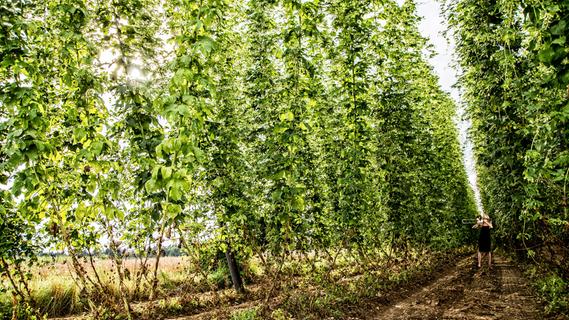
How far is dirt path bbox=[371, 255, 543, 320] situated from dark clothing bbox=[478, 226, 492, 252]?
196cm

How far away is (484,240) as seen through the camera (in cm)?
1295

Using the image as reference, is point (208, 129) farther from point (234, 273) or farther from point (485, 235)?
point (485, 235)

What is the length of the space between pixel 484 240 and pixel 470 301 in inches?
249

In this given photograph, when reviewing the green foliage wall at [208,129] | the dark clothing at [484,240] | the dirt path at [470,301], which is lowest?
the dirt path at [470,301]

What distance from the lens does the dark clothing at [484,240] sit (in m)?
12.7

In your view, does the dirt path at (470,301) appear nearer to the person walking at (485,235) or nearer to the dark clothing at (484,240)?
the person walking at (485,235)

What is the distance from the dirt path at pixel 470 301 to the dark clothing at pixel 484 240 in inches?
77.1

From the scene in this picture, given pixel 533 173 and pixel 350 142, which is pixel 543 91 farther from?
pixel 350 142

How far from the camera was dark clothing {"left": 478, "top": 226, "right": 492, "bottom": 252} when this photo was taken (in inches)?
501

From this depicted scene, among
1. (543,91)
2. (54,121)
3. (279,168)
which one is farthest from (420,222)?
(54,121)

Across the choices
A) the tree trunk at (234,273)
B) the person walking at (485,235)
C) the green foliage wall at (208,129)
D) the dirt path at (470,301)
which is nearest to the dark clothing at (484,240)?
the person walking at (485,235)

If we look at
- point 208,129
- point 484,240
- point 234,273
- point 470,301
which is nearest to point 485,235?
point 484,240

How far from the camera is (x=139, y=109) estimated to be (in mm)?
3949

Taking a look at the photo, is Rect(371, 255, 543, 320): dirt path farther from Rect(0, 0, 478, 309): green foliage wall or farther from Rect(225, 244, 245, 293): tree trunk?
Rect(225, 244, 245, 293): tree trunk
